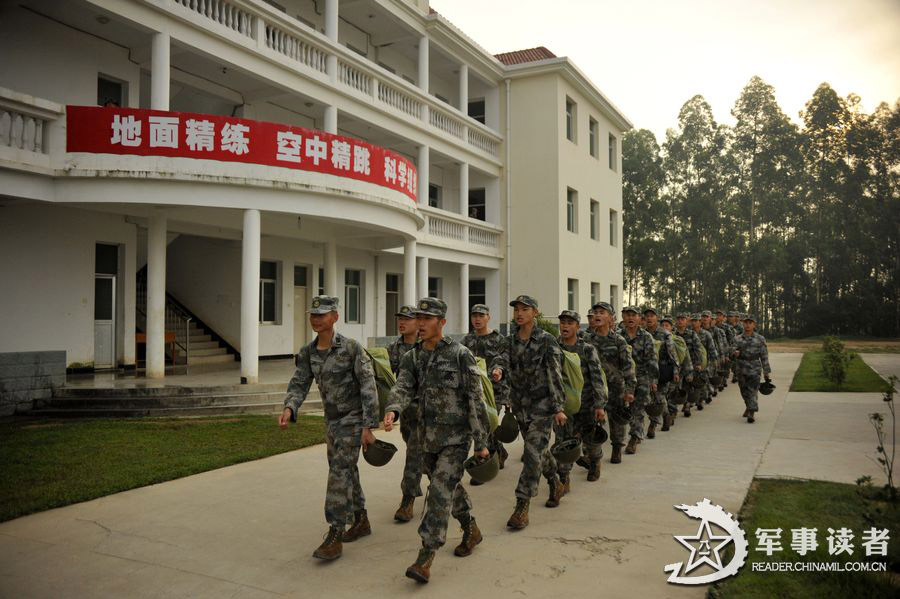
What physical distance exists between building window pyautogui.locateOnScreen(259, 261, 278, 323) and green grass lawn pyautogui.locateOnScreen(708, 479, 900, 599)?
47.3 ft

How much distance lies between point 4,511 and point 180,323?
40.7 ft

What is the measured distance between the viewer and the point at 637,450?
28.2 feet

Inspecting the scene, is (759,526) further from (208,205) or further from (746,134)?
(746,134)

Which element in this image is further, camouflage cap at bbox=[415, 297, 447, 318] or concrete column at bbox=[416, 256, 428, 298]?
concrete column at bbox=[416, 256, 428, 298]

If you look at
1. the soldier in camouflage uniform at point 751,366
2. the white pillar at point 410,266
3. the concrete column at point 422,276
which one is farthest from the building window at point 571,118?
the soldier in camouflage uniform at point 751,366

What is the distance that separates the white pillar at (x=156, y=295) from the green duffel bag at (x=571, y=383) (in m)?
9.19

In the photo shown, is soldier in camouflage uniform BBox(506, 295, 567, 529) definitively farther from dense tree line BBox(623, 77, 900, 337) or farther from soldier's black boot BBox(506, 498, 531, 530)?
dense tree line BBox(623, 77, 900, 337)

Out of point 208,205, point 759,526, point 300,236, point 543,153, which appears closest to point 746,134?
point 543,153

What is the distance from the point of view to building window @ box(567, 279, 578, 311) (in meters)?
26.1

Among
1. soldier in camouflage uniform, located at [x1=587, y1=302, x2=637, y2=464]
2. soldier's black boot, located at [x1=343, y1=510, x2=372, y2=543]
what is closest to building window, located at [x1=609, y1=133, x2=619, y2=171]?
soldier in camouflage uniform, located at [x1=587, y1=302, x2=637, y2=464]

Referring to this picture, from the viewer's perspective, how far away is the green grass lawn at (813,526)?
3.96 m

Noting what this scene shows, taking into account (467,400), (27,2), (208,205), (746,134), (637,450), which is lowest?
(637,450)

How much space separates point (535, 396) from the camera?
18.5ft

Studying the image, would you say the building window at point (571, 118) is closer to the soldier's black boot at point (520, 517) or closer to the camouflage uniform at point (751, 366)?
the camouflage uniform at point (751, 366)
